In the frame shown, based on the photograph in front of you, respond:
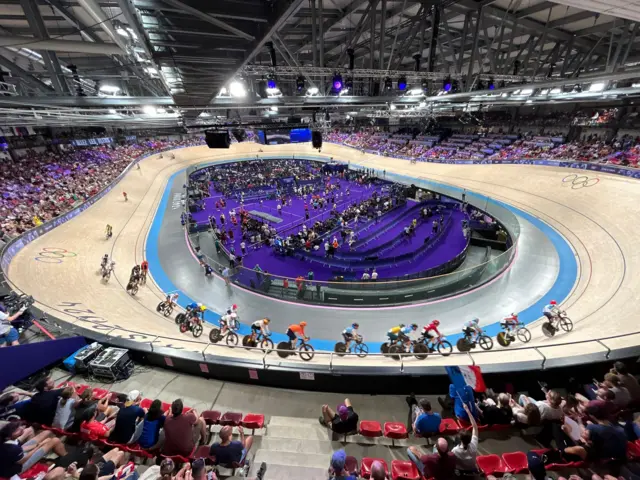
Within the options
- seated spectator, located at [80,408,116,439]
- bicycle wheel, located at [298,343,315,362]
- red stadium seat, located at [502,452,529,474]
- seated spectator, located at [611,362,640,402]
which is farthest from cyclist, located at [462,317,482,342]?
seated spectator, located at [80,408,116,439]

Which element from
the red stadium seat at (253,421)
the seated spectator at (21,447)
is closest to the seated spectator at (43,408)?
the seated spectator at (21,447)

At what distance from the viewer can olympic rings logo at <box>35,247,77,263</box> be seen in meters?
11.9

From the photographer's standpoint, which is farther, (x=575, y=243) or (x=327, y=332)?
(x=575, y=243)

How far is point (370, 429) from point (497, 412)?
1798 mm

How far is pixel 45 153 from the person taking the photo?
26625 millimetres

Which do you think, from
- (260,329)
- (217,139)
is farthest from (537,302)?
(217,139)

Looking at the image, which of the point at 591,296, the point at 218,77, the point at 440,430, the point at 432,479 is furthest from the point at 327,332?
the point at 591,296

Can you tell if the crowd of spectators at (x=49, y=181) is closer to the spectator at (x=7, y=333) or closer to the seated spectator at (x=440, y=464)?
the spectator at (x=7, y=333)

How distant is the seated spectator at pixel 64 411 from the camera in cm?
383

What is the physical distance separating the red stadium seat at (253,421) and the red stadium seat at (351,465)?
1.32 metres

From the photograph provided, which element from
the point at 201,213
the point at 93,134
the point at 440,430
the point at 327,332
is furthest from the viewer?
the point at 93,134

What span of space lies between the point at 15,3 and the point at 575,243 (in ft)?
66.0

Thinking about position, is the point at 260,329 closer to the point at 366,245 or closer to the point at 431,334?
the point at 431,334

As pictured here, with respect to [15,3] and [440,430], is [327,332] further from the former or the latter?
[15,3]
